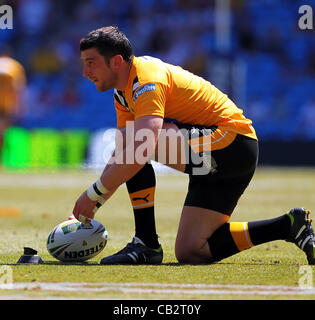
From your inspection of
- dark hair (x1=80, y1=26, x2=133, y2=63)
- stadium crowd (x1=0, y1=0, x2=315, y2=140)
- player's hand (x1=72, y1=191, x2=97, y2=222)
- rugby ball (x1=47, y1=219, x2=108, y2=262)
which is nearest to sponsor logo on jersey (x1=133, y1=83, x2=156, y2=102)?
dark hair (x1=80, y1=26, x2=133, y2=63)

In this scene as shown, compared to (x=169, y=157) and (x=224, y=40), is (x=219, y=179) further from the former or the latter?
(x=224, y=40)

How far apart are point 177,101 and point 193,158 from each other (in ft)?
1.50

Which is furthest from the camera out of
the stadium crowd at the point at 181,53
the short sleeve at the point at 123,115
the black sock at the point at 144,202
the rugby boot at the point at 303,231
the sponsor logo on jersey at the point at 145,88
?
the stadium crowd at the point at 181,53

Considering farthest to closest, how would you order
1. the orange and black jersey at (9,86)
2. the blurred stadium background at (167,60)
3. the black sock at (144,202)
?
the blurred stadium background at (167,60), the orange and black jersey at (9,86), the black sock at (144,202)

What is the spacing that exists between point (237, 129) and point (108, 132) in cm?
1884

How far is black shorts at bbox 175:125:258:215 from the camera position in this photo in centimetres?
590

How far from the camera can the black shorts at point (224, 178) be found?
5898 mm

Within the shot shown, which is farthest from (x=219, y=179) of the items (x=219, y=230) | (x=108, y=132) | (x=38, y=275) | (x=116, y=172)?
(x=108, y=132)

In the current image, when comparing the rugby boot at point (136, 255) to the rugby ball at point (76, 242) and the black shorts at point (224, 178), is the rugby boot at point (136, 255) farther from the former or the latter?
the black shorts at point (224, 178)

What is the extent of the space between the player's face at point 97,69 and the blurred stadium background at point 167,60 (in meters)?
18.0

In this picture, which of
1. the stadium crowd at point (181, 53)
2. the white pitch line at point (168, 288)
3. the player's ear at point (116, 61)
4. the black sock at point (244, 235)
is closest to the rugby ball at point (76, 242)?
the black sock at point (244, 235)

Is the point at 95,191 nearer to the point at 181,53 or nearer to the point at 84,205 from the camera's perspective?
the point at 84,205

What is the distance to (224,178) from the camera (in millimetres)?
5961
